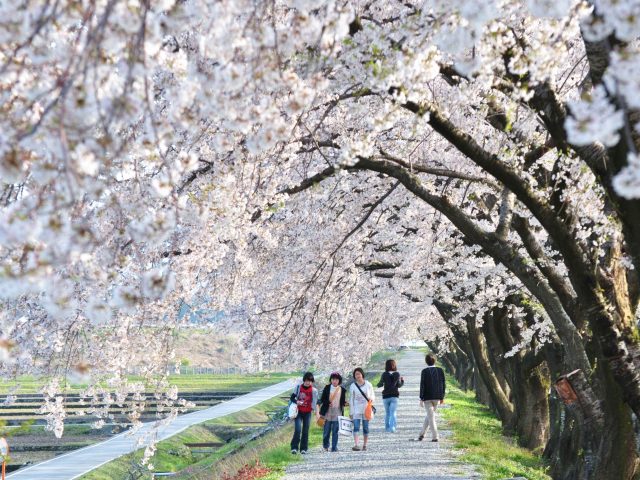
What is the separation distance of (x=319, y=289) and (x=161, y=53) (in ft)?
31.9

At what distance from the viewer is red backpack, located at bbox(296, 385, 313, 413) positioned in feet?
49.1

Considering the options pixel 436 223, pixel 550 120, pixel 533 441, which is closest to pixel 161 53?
pixel 550 120

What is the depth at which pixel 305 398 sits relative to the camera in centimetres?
1501

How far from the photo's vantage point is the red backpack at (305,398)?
49.1ft

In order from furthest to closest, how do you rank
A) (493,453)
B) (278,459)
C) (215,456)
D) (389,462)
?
(215,456) < (493,453) < (278,459) < (389,462)

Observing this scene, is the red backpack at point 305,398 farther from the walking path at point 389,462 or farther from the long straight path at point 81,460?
the long straight path at point 81,460

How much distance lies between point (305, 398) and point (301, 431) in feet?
5.45

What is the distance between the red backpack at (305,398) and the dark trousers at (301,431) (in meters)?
0.23

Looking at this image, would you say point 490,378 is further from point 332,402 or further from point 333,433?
point 332,402

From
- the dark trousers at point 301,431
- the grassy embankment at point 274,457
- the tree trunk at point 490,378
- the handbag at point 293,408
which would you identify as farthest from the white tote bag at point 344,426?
the tree trunk at point 490,378

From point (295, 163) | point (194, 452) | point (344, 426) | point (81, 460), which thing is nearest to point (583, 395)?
point (295, 163)

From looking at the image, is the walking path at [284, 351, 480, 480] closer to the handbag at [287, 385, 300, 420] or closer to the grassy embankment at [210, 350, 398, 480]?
the grassy embankment at [210, 350, 398, 480]

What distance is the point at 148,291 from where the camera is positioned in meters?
3.63

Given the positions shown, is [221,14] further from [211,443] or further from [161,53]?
[211,443]
